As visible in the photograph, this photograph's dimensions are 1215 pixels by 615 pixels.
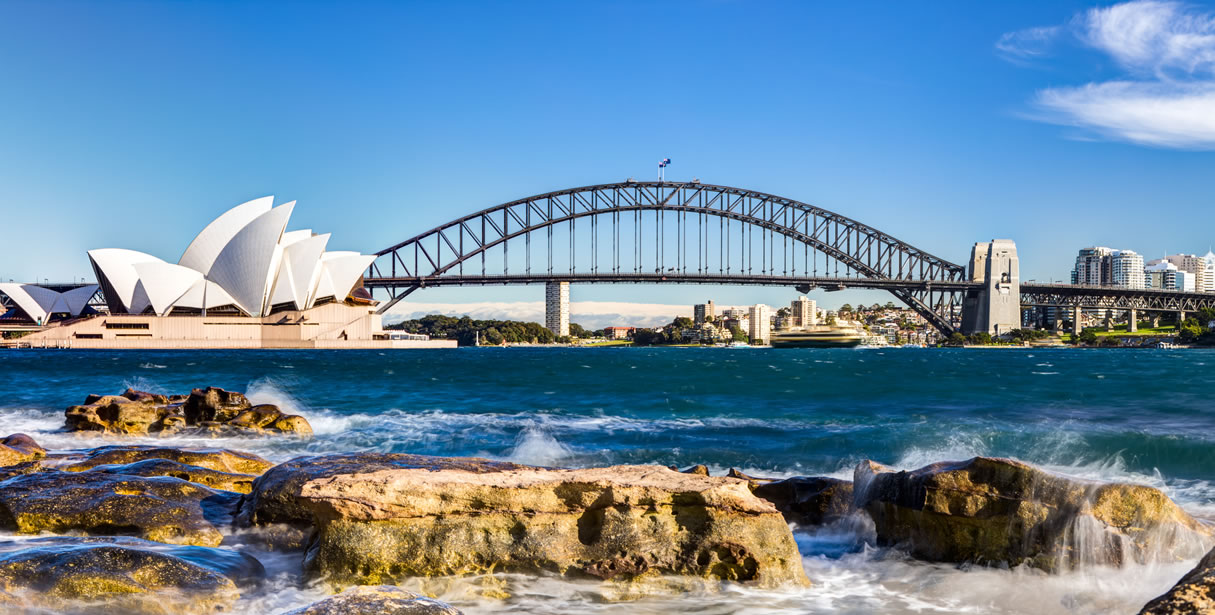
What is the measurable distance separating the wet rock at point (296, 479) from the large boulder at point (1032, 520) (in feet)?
7.90

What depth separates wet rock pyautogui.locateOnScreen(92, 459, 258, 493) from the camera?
21.2ft

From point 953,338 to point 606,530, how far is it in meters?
80.7

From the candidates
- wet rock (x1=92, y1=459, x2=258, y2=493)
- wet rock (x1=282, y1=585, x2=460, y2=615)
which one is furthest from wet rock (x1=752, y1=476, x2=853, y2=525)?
wet rock (x1=92, y1=459, x2=258, y2=493)

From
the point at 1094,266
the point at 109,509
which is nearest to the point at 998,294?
the point at 109,509

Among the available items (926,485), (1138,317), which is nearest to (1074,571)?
(926,485)

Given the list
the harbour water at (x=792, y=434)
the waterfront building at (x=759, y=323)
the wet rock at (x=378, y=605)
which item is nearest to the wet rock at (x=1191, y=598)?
the harbour water at (x=792, y=434)

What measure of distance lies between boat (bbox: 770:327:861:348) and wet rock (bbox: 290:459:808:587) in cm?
8445

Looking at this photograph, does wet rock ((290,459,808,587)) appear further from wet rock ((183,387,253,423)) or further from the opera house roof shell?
the opera house roof shell

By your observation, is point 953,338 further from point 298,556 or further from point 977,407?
point 298,556

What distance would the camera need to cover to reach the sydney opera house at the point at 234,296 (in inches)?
2336

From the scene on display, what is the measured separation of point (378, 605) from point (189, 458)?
5.25 metres

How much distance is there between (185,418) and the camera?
1330 cm

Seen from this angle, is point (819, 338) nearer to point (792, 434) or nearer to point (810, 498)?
point (792, 434)

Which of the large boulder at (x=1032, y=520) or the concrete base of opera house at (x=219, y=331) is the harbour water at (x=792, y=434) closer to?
the large boulder at (x=1032, y=520)
